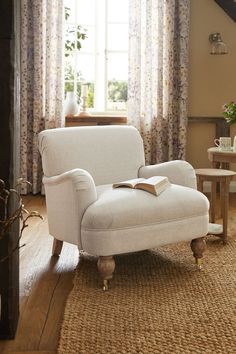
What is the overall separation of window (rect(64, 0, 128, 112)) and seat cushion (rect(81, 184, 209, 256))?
2993 mm

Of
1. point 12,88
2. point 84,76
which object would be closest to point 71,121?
point 84,76

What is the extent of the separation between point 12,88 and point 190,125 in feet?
13.2

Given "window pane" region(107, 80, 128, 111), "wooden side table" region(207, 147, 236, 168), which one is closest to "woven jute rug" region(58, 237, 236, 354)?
"wooden side table" region(207, 147, 236, 168)

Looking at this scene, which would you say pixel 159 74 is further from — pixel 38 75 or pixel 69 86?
pixel 38 75

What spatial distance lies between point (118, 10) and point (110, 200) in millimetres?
3589

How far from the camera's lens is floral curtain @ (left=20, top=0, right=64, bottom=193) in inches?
213

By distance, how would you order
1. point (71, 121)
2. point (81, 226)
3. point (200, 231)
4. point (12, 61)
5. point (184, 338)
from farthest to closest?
point (71, 121)
point (200, 231)
point (81, 226)
point (184, 338)
point (12, 61)

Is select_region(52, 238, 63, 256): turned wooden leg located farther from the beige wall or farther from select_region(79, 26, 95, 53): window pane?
select_region(79, 26, 95, 53): window pane

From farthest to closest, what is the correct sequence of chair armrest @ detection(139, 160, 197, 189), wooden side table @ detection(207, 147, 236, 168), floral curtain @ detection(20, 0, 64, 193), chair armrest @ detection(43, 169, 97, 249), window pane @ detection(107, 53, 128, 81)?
window pane @ detection(107, 53, 128, 81) → floral curtain @ detection(20, 0, 64, 193) → wooden side table @ detection(207, 147, 236, 168) → chair armrest @ detection(139, 160, 197, 189) → chair armrest @ detection(43, 169, 97, 249)

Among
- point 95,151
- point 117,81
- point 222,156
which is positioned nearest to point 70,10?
point 117,81

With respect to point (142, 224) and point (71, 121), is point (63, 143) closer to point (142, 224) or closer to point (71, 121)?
point (142, 224)

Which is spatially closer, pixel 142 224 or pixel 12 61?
pixel 12 61

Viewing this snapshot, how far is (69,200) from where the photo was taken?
3.02 meters

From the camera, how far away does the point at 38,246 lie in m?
3.70
